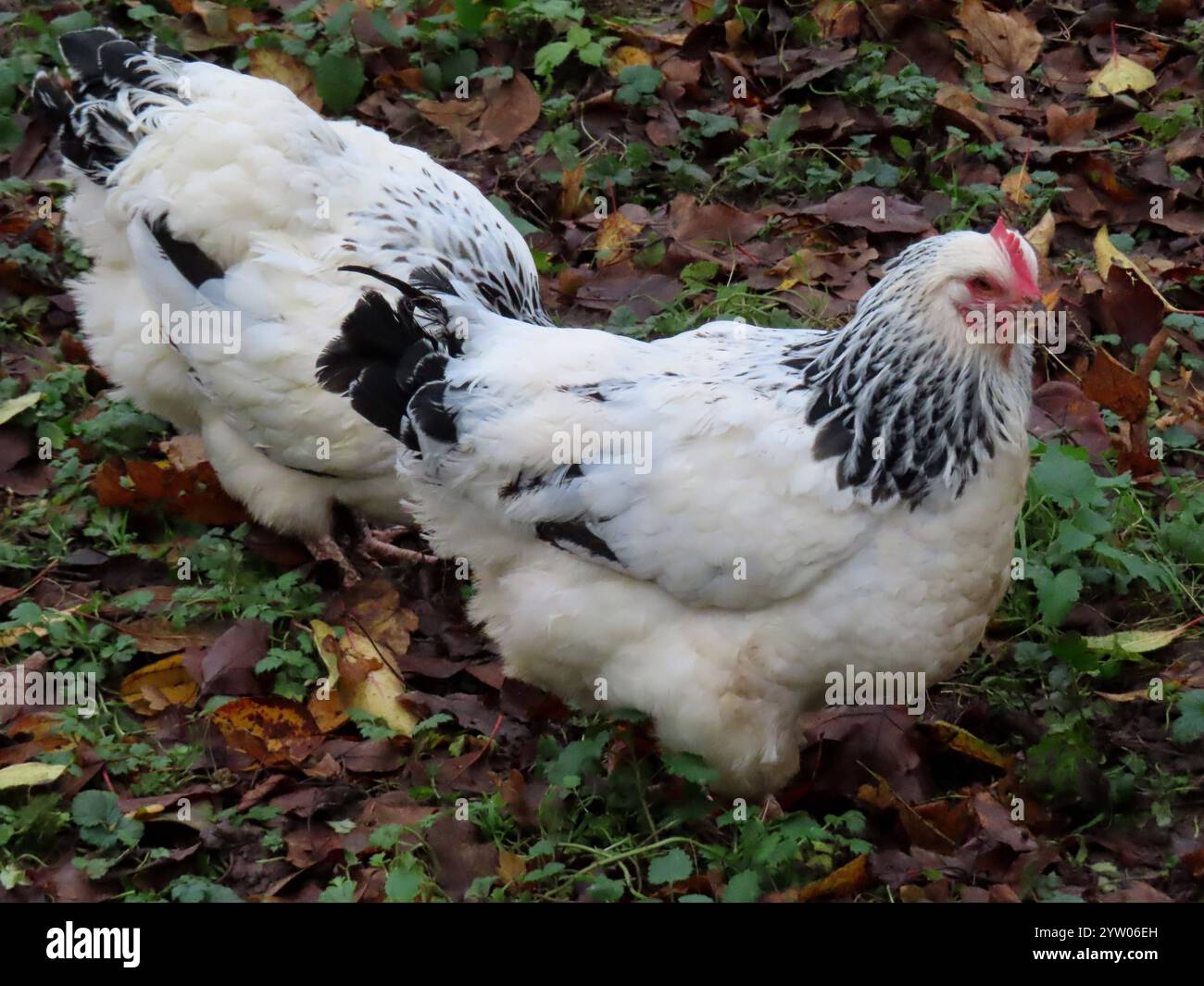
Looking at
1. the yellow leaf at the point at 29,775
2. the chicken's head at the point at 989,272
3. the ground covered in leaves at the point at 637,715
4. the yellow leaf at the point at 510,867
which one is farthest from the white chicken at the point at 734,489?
the yellow leaf at the point at 29,775

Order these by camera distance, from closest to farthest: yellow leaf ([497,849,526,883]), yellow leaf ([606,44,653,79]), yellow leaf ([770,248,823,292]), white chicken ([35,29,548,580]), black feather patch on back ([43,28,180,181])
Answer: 1. yellow leaf ([497,849,526,883])
2. white chicken ([35,29,548,580])
3. black feather patch on back ([43,28,180,181])
4. yellow leaf ([770,248,823,292])
5. yellow leaf ([606,44,653,79])

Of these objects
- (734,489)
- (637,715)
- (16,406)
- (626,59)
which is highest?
(626,59)

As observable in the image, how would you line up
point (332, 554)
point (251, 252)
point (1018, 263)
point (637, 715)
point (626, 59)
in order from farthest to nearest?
1. point (626, 59)
2. point (332, 554)
3. point (251, 252)
4. point (637, 715)
5. point (1018, 263)

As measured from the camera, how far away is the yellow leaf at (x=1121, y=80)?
19.6ft

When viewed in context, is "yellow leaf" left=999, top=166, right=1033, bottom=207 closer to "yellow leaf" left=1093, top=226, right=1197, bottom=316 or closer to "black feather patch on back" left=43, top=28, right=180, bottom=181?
"yellow leaf" left=1093, top=226, right=1197, bottom=316

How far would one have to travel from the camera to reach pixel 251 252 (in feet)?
14.2

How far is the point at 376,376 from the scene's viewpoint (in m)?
3.72

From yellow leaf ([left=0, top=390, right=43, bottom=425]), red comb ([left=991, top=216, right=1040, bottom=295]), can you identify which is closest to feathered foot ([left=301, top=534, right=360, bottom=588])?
yellow leaf ([left=0, top=390, right=43, bottom=425])

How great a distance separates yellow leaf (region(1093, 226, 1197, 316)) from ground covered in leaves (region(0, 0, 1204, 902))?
0.05 feet

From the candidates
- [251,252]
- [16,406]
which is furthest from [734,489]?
[16,406]

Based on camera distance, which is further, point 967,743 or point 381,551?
point 381,551

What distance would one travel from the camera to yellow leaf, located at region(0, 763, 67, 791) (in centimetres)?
369

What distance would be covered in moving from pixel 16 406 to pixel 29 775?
72.5 inches

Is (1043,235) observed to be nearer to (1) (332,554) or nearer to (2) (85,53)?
(1) (332,554)
